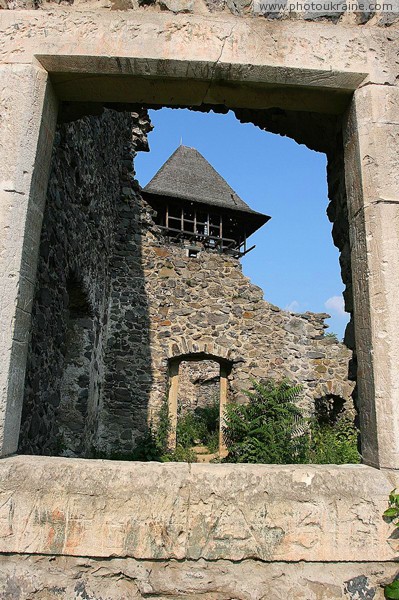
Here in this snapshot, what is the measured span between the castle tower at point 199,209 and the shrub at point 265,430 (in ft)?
31.7

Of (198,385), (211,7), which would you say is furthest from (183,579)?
(198,385)

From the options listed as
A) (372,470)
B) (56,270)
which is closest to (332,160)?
(372,470)

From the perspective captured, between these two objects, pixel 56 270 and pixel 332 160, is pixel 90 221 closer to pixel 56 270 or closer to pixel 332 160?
pixel 56 270

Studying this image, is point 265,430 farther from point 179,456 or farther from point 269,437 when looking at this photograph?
point 179,456

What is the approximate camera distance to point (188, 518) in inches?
65.9

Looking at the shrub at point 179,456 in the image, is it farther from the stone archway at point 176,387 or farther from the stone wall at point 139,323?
the stone wall at point 139,323

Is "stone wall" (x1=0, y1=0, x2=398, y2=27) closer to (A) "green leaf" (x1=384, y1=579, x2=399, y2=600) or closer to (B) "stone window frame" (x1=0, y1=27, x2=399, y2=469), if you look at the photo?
(B) "stone window frame" (x1=0, y1=27, x2=399, y2=469)

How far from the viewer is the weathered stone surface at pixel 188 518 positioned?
165cm

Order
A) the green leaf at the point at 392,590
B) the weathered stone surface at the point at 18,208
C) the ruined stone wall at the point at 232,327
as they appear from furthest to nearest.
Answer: the ruined stone wall at the point at 232,327
the weathered stone surface at the point at 18,208
the green leaf at the point at 392,590

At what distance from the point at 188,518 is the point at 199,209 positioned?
16245 mm

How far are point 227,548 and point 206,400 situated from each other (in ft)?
39.7

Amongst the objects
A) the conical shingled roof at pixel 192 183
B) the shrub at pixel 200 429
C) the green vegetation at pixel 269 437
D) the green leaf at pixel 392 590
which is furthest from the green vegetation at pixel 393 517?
the conical shingled roof at pixel 192 183

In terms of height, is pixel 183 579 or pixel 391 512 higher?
pixel 391 512

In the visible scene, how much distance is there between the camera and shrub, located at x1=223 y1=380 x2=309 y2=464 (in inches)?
255
